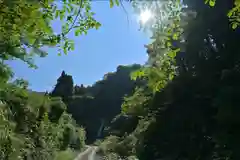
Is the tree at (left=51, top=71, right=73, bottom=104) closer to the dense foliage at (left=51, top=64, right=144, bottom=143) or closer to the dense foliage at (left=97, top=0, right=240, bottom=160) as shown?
the dense foliage at (left=51, top=64, right=144, bottom=143)

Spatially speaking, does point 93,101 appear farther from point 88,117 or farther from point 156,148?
point 156,148

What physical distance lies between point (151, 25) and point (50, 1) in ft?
3.81

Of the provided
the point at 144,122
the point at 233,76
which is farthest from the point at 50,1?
the point at 144,122

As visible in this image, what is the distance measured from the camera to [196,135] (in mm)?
21359

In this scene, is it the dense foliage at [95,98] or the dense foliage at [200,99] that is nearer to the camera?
the dense foliage at [200,99]

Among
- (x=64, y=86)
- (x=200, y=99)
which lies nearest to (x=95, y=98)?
(x=64, y=86)

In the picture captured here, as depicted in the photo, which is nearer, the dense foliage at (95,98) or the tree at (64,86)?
the tree at (64,86)

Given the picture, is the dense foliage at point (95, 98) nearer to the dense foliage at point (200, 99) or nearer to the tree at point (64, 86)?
the tree at point (64, 86)

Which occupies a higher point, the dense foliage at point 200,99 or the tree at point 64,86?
the tree at point 64,86

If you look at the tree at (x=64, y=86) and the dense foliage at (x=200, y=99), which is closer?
the dense foliage at (x=200, y=99)

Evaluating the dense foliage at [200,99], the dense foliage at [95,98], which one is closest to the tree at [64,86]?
the dense foliage at [95,98]

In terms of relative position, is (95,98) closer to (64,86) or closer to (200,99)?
(64,86)

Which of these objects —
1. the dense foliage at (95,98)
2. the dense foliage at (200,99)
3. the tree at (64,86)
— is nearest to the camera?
the dense foliage at (200,99)

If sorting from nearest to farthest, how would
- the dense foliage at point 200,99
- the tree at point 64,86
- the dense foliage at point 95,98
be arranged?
the dense foliage at point 200,99, the tree at point 64,86, the dense foliage at point 95,98
